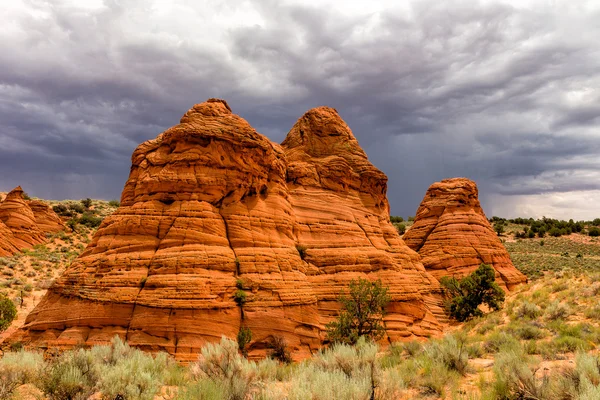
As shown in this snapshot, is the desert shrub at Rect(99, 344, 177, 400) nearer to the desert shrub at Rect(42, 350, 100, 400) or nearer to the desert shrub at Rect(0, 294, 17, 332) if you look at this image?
the desert shrub at Rect(42, 350, 100, 400)

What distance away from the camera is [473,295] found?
94.8 feet

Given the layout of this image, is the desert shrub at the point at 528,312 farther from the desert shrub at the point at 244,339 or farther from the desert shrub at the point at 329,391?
the desert shrub at the point at 329,391

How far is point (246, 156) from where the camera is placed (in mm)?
21250

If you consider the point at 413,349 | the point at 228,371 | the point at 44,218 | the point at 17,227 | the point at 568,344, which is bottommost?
the point at 413,349

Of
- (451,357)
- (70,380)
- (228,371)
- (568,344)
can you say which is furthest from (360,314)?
(70,380)

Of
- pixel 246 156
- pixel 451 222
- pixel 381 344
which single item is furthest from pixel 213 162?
pixel 451 222

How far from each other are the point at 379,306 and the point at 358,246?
4857 mm

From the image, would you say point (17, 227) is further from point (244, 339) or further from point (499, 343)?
point (499, 343)

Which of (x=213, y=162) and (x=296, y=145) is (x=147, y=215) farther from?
(x=296, y=145)

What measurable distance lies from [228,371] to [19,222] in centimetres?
5068

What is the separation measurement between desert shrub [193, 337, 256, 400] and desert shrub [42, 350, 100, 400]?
2.89 m

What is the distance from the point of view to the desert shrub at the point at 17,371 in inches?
362

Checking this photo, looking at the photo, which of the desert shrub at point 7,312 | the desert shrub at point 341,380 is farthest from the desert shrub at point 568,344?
the desert shrub at point 7,312

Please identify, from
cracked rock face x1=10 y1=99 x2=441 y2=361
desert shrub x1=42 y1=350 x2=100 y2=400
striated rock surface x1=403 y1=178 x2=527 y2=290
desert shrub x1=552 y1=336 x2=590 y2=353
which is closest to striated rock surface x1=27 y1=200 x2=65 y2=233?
cracked rock face x1=10 y1=99 x2=441 y2=361
